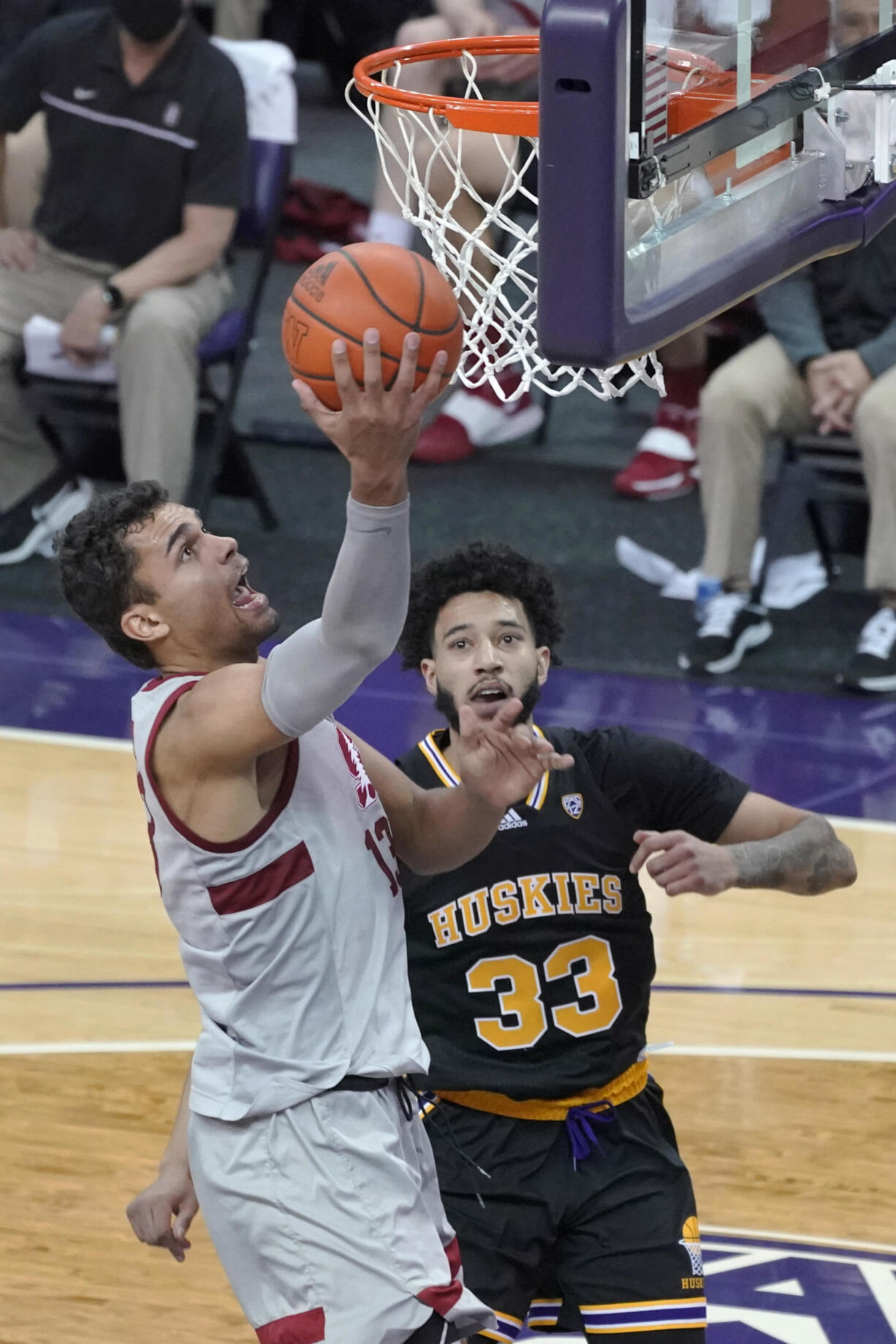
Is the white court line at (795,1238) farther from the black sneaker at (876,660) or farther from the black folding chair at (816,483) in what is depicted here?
the black folding chair at (816,483)

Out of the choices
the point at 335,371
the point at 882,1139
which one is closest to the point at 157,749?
the point at 335,371

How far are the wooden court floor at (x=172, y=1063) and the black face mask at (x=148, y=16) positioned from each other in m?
3.18

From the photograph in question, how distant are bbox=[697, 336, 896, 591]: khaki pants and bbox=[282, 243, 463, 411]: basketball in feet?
14.7

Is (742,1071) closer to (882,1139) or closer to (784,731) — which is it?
(882,1139)

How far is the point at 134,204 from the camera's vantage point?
786cm

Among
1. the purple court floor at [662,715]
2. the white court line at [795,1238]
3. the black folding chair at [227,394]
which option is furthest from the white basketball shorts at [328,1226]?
the black folding chair at [227,394]

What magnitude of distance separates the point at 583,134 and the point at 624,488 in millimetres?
6277

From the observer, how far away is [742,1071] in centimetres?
473

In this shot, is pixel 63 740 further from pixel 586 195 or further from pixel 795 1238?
pixel 586 195

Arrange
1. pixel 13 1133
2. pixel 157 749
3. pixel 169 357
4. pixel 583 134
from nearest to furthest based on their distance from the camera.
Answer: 1. pixel 583 134
2. pixel 157 749
3. pixel 13 1133
4. pixel 169 357

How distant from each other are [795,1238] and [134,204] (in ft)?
17.0

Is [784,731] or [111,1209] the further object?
[784,731]

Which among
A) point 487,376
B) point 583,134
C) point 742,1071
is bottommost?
point 742,1071

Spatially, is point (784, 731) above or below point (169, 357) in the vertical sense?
below
